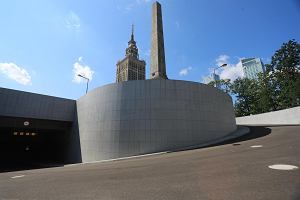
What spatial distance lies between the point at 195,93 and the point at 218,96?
3.59 m

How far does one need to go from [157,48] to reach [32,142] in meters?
31.7

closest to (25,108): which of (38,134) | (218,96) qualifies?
(38,134)

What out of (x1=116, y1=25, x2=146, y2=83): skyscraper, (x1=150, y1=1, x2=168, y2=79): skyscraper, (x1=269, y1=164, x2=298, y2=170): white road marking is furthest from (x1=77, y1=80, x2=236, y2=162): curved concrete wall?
(x1=116, y1=25, x2=146, y2=83): skyscraper

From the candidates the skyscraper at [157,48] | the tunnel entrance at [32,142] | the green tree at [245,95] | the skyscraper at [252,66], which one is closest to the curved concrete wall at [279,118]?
the green tree at [245,95]

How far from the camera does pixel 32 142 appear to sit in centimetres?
3712

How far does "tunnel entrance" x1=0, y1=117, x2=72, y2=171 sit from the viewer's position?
25.6 m

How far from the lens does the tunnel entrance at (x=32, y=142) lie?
25.6m

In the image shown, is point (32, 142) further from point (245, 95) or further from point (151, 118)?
point (245, 95)

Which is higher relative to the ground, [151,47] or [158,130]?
[151,47]

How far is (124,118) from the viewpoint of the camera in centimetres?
1902

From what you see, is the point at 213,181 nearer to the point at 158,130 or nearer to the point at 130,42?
the point at 158,130

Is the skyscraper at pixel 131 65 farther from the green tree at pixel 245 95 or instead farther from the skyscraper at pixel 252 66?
the skyscraper at pixel 252 66

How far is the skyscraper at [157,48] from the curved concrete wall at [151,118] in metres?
7.70

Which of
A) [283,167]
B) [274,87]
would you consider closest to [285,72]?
[274,87]
